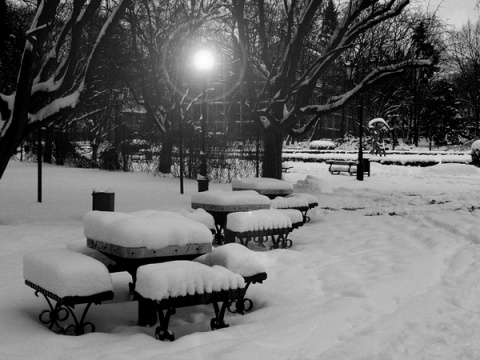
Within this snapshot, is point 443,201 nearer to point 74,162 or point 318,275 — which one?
point 318,275

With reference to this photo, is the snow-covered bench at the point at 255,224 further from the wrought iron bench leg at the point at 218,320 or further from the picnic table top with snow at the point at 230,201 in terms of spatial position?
the wrought iron bench leg at the point at 218,320

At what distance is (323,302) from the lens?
592cm

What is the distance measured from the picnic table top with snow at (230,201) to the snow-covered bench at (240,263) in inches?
134

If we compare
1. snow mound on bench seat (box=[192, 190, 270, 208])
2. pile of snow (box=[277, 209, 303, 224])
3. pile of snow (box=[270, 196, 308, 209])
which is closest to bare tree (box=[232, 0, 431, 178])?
pile of snow (box=[270, 196, 308, 209])

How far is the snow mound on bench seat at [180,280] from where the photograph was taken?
491 cm

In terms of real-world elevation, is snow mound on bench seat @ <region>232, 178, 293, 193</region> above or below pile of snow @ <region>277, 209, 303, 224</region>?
above

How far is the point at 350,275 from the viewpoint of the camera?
7.20 metres

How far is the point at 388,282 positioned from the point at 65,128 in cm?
3028

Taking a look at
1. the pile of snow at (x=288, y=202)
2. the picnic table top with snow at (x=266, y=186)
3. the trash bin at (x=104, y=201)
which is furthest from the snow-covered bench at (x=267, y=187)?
the trash bin at (x=104, y=201)

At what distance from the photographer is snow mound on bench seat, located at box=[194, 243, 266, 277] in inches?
230

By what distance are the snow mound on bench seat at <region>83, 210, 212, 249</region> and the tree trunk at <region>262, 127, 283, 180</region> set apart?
12.3m

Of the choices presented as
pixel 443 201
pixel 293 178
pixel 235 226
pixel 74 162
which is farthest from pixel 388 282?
pixel 74 162

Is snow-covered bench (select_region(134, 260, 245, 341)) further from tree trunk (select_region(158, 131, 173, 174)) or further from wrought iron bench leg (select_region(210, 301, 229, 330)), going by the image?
tree trunk (select_region(158, 131, 173, 174))

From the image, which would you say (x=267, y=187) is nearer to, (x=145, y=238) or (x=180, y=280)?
(x=145, y=238)
